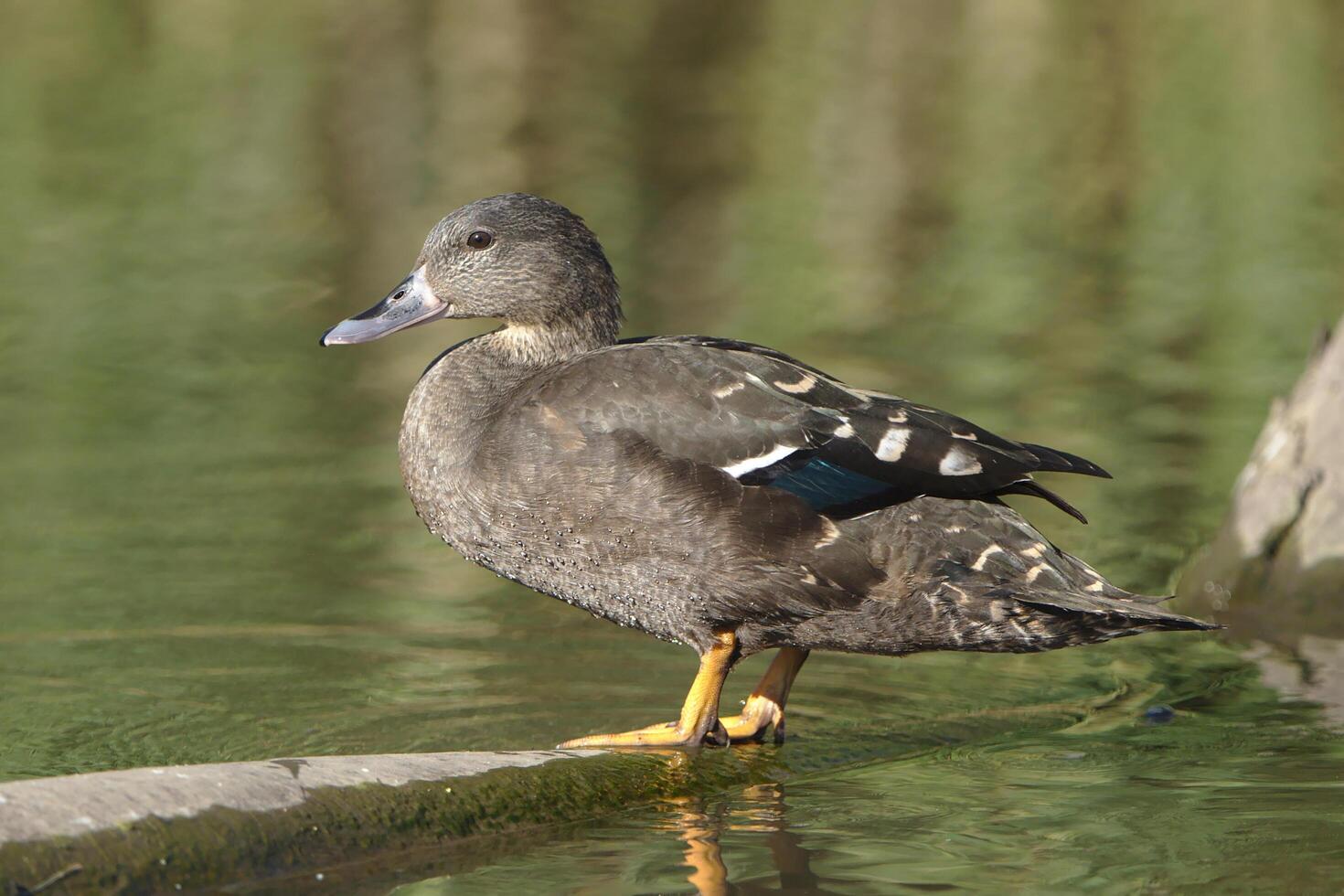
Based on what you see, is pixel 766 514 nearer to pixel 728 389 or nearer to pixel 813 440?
pixel 813 440

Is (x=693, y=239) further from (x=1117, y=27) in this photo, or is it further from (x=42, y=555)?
(x=1117, y=27)

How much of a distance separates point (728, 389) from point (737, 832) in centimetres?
135

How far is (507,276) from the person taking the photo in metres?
→ 6.41

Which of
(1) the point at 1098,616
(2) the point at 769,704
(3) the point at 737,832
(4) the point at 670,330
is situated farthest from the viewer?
(4) the point at 670,330

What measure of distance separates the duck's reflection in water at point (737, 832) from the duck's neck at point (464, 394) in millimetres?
1257

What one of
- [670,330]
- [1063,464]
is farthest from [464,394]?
[670,330]

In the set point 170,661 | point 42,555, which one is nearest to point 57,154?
point 42,555

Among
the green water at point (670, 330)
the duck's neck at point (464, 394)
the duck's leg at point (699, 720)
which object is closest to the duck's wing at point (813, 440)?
the duck's neck at point (464, 394)

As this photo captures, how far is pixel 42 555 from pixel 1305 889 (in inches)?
219

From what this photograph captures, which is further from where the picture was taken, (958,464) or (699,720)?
(699,720)

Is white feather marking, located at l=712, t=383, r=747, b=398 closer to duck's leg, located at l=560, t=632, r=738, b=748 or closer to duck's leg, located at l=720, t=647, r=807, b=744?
duck's leg, located at l=560, t=632, r=738, b=748

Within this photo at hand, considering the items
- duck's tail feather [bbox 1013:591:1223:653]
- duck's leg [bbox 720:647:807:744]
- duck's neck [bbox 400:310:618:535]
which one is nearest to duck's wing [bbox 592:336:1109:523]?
duck's tail feather [bbox 1013:591:1223:653]

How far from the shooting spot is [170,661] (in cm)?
685

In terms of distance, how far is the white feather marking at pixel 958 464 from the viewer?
5742mm
